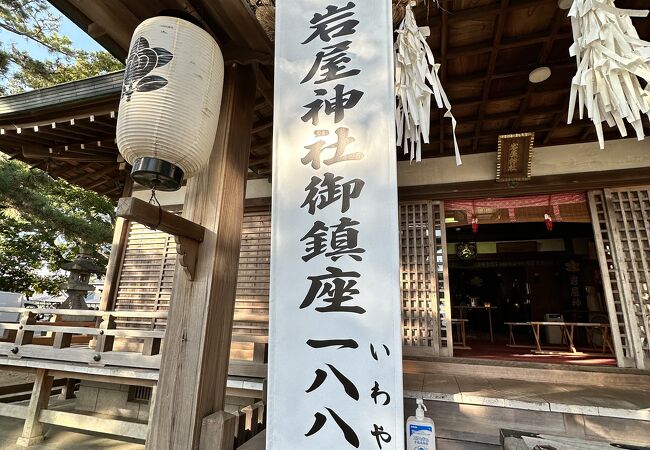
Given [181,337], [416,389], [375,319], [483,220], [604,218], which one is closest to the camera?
[375,319]

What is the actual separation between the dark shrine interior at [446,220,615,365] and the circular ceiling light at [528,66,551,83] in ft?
21.1

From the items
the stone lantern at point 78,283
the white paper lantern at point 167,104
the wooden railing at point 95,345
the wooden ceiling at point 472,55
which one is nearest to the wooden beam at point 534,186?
the wooden ceiling at point 472,55

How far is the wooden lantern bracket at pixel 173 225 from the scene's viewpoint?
1780mm

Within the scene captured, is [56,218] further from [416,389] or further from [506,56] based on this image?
[506,56]

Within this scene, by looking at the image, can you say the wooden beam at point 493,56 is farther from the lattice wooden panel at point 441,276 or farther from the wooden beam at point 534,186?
the lattice wooden panel at point 441,276

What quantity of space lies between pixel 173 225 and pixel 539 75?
4.34 meters

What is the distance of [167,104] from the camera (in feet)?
6.20

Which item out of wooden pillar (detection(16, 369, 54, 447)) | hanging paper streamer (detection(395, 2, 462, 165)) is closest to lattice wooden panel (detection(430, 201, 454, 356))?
hanging paper streamer (detection(395, 2, 462, 165))

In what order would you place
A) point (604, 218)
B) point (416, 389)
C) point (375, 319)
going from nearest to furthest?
point (375, 319), point (416, 389), point (604, 218)

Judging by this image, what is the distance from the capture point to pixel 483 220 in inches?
236

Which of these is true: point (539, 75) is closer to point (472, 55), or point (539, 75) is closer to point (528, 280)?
point (472, 55)

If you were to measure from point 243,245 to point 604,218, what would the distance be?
5.71 metres

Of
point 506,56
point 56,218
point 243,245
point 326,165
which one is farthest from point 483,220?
point 56,218

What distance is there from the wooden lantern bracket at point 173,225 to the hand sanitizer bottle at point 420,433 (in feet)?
7.56
